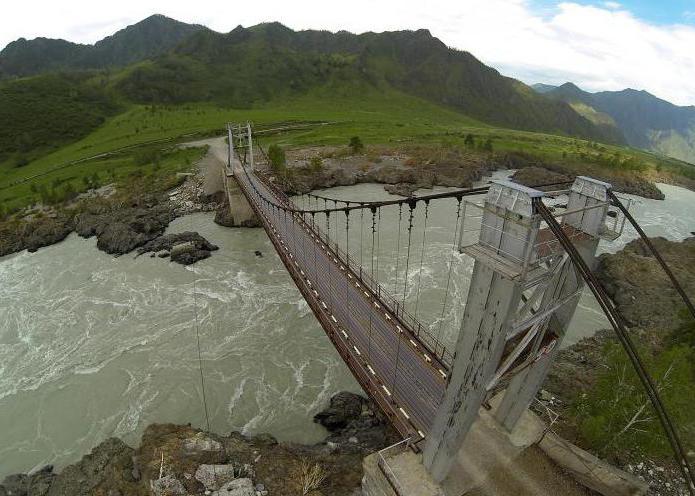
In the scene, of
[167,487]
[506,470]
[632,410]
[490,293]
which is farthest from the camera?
[632,410]

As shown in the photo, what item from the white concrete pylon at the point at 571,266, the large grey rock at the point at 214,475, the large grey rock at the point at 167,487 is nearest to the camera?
the white concrete pylon at the point at 571,266

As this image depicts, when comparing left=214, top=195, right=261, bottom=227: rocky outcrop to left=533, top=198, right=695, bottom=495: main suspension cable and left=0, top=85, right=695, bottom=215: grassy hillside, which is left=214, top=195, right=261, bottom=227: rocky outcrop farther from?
left=533, top=198, right=695, bottom=495: main suspension cable

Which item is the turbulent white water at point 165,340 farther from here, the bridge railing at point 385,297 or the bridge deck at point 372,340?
the bridge deck at point 372,340

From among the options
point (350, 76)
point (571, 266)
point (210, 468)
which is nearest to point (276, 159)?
point (210, 468)

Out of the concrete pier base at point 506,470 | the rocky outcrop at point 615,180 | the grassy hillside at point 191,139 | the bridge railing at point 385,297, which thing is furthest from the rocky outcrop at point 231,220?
the rocky outcrop at point 615,180

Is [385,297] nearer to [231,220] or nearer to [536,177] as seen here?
[231,220]

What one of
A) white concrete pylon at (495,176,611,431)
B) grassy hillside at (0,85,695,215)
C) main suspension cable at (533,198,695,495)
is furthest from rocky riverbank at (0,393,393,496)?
grassy hillside at (0,85,695,215)

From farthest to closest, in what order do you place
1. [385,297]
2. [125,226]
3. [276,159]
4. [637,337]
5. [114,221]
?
[276,159]
[114,221]
[125,226]
[385,297]
[637,337]

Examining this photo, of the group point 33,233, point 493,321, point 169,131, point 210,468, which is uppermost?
point 493,321
